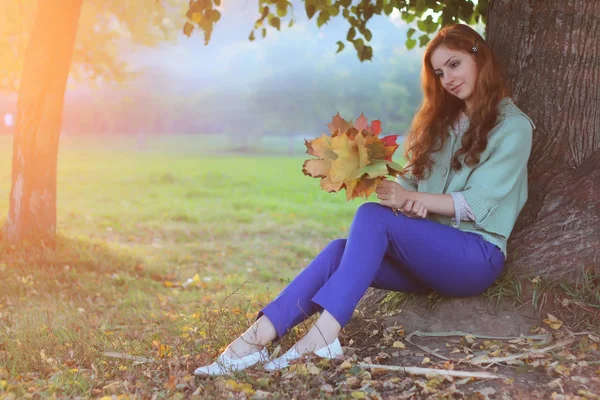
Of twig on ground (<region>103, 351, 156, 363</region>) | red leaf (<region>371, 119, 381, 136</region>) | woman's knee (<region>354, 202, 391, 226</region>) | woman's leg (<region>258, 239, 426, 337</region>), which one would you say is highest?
red leaf (<region>371, 119, 381, 136</region>)

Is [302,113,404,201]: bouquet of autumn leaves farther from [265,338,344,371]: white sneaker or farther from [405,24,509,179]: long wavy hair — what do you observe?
[265,338,344,371]: white sneaker

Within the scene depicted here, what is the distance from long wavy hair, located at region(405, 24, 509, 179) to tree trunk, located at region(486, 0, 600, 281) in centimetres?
28

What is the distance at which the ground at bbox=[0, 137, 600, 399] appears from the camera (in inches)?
107

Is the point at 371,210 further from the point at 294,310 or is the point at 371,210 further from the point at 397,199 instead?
the point at 294,310

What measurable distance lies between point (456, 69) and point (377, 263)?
98 cm

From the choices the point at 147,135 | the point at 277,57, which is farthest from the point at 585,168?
the point at 277,57

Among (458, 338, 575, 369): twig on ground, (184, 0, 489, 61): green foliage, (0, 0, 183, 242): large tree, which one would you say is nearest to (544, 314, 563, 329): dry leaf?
(458, 338, 575, 369): twig on ground

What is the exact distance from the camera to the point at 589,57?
3.44 metres

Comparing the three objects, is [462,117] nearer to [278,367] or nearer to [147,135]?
[278,367]

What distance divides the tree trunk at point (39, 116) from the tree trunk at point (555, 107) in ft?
13.5

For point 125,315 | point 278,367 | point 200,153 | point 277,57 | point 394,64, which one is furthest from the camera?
point 277,57

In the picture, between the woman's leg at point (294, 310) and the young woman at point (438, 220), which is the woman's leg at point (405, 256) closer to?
the young woman at point (438, 220)

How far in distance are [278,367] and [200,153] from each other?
22.5 metres

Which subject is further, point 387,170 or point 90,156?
point 90,156
